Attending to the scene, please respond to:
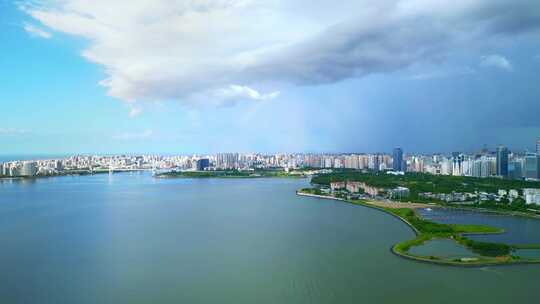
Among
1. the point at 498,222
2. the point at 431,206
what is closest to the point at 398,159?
the point at 431,206

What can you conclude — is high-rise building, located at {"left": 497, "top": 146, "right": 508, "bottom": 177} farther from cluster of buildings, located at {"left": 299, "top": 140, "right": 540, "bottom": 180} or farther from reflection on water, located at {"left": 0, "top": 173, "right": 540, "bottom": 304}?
reflection on water, located at {"left": 0, "top": 173, "right": 540, "bottom": 304}

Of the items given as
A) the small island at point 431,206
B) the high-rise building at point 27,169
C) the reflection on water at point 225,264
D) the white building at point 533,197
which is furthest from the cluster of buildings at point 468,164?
the high-rise building at point 27,169

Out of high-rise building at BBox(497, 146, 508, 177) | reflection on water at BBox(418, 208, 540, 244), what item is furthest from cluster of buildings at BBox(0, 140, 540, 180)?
reflection on water at BBox(418, 208, 540, 244)

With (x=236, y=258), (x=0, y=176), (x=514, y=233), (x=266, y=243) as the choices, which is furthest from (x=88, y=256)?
(x=0, y=176)

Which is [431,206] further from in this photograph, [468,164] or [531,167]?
[468,164]

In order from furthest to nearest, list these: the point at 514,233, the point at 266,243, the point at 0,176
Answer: the point at 0,176
the point at 514,233
the point at 266,243

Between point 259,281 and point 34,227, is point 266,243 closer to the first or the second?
point 259,281
